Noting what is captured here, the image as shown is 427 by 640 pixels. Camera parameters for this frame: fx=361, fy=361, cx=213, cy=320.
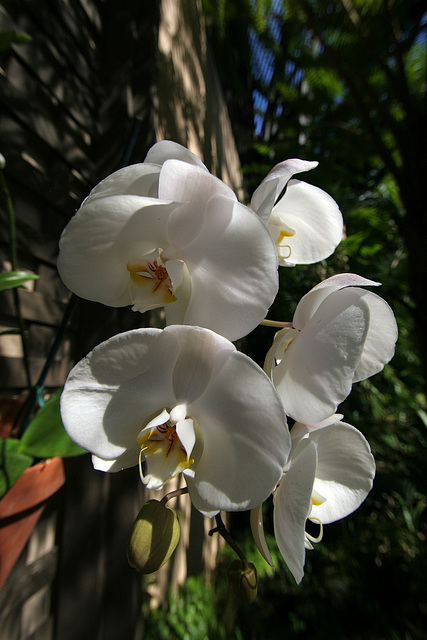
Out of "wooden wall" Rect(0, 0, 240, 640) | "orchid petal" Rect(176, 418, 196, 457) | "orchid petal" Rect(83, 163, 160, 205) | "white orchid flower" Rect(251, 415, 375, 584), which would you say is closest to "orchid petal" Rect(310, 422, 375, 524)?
"white orchid flower" Rect(251, 415, 375, 584)

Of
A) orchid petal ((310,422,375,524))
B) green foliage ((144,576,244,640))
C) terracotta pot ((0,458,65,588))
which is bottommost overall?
green foliage ((144,576,244,640))

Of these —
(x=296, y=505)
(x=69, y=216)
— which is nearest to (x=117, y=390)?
(x=296, y=505)

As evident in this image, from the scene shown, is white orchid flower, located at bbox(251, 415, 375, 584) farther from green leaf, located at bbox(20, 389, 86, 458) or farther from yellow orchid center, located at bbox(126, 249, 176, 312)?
green leaf, located at bbox(20, 389, 86, 458)

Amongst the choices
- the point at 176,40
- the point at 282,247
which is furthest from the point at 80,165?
the point at 176,40

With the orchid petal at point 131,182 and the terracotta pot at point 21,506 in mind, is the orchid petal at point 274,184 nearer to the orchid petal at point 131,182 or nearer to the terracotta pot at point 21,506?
the orchid petal at point 131,182

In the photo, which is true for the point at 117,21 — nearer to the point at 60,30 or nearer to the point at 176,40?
the point at 60,30
